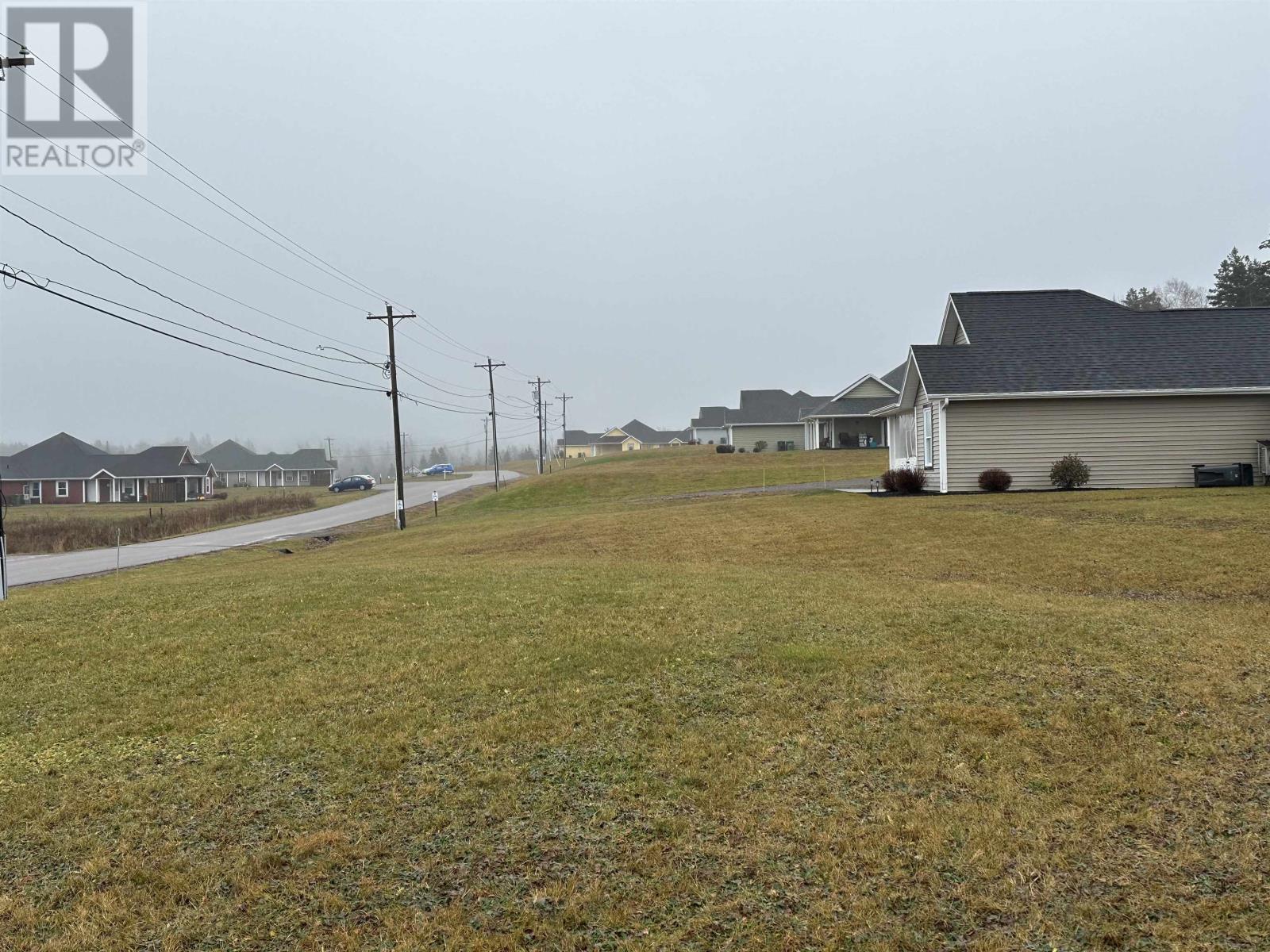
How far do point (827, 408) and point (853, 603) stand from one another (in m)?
47.7

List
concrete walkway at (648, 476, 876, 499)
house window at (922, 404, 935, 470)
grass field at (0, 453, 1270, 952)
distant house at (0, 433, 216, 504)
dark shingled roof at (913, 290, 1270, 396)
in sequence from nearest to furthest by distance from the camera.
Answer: grass field at (0, 453, 1270, 952) → dark shingled roof at (913, 290, 1270, 396) → house window at (922, 404, 935, 470) → concrete walkway at (648, 476, 876, 499) → distant house at (0, 433, 216, 504)

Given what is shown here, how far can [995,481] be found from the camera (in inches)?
925

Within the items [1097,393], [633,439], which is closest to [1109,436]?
[1097,393]

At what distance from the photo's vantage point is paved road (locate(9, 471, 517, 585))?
23.6 metres

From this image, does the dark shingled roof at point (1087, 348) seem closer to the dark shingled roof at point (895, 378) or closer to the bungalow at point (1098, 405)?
the bungalow at point (1098, 405)

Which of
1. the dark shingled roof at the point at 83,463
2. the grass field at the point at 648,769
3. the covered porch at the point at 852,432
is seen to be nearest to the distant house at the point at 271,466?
the dark shingled roof at the point at 83,463

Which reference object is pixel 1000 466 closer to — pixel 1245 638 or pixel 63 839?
pixel 1245 638

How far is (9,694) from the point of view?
24.8 feet

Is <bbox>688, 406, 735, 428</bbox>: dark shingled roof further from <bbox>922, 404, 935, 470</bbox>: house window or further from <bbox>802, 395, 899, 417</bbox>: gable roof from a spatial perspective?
<bbox>922, 404, 935, 470</bbox>: house window

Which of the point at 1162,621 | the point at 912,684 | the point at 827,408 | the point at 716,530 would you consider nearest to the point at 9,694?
the point at 912,684

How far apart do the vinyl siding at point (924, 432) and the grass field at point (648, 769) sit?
13000mm

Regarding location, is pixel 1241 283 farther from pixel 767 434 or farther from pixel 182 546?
pixel 182 546

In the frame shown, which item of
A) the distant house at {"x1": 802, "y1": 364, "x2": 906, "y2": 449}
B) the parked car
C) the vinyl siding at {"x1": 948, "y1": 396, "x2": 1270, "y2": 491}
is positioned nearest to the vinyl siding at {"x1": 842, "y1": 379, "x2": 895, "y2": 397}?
the distant house at {"x1": 802, "y1": 364, "x2": 906, "y2": 449}

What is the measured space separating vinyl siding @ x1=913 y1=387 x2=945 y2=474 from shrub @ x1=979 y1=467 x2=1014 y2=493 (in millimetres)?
455
